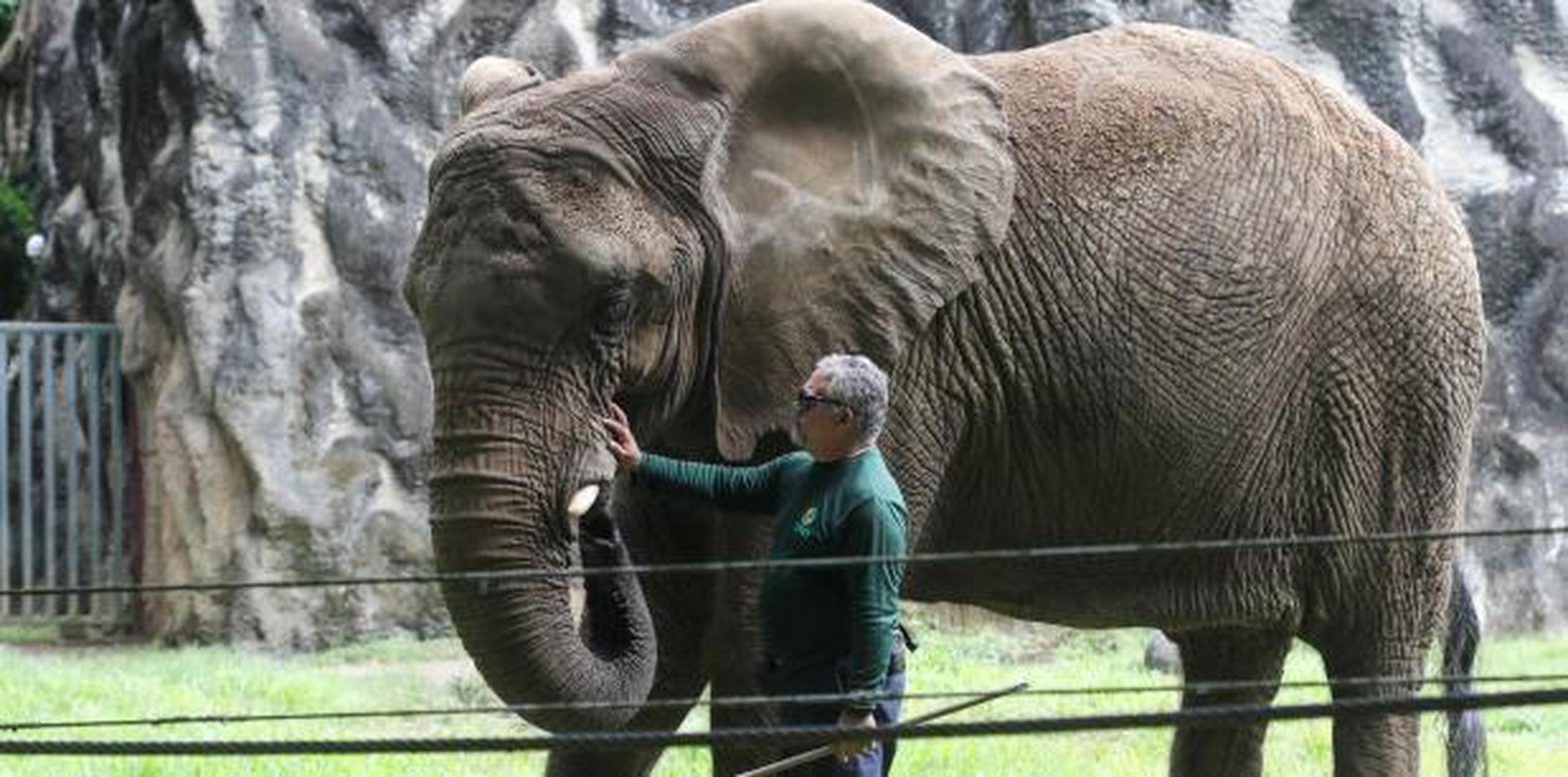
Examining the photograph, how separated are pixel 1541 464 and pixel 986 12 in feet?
11.0

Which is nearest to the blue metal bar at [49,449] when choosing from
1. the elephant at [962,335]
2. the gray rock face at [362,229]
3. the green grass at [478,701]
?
the gray rock face at [362,229]

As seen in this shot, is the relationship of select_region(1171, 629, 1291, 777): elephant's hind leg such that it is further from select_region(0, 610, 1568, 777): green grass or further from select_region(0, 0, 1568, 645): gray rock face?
select_region(0, 0, 1568, 645): gray rock face

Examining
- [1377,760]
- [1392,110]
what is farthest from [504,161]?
[1392,110]

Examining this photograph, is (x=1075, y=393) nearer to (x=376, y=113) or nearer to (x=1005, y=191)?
(x=1005, y=191)

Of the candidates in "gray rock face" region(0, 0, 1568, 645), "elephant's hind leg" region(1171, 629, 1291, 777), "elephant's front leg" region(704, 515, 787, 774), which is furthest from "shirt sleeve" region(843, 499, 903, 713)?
"gray rock face" region(0, 0, 1568, 645)

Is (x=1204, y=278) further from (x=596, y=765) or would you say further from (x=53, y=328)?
(x=53, y=328)

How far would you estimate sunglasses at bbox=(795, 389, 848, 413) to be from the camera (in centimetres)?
512

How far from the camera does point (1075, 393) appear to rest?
258 inches

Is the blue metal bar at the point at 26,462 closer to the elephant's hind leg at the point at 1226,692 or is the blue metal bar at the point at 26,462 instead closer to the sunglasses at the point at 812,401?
the elephant's hind leg at the point at 1226,692

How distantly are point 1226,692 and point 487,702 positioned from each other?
4.13 metres

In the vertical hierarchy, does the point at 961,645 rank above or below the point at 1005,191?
below

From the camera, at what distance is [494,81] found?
20.4ft

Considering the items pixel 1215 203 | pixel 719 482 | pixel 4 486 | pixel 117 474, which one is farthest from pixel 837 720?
pixel 4 486

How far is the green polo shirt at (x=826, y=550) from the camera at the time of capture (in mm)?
5105
